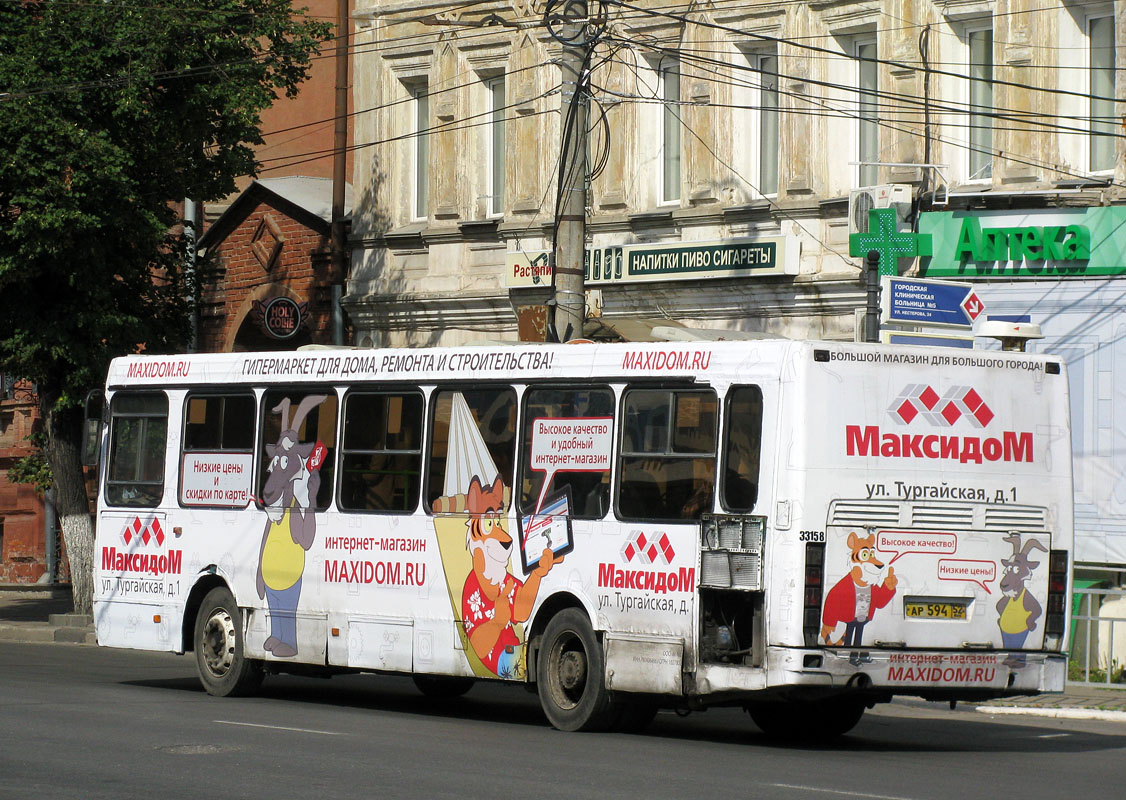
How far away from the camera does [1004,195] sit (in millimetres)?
21891

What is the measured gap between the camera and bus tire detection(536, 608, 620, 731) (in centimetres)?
1291

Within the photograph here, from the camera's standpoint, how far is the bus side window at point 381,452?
576 inches

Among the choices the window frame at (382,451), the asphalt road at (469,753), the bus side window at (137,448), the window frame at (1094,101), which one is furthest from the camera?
the window frame at (1094,101)

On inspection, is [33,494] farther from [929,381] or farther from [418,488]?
[929,381]

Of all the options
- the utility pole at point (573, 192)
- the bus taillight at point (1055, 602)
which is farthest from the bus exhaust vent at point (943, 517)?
the utility pole at point (573, 192)

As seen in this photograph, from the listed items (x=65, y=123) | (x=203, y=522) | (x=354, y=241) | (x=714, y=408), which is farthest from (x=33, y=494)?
(x=714, y=408)

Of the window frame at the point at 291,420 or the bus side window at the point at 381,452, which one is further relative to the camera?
the window frame at the point at 291,420

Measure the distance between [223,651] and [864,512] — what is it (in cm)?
649

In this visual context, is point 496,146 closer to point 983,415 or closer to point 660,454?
point 660,454

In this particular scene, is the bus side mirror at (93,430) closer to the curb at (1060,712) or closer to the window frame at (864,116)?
the curb at (1060,712)

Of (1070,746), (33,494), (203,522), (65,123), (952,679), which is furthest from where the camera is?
(33,494)

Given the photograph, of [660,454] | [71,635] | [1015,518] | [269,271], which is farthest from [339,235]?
[1015,518]

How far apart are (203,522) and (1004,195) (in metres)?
10.7

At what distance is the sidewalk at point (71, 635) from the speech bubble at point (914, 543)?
12.6 ft
